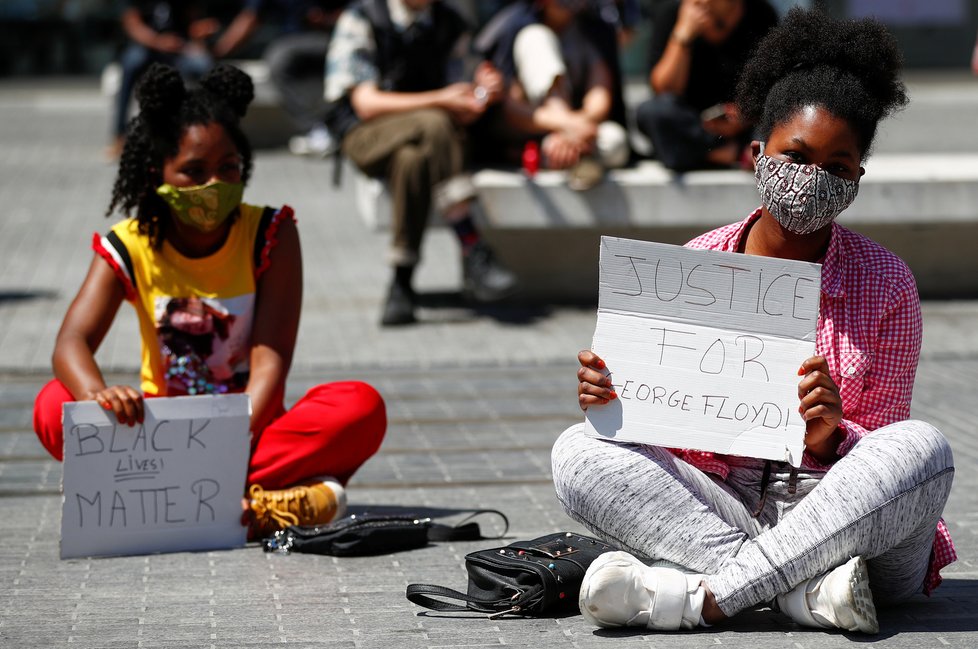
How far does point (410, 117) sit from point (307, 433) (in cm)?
341

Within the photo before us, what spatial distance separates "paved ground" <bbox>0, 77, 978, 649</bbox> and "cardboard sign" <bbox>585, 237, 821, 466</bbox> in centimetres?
44

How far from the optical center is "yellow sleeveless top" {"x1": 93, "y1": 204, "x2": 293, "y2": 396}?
4250mm

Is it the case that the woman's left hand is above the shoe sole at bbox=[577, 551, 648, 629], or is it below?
above

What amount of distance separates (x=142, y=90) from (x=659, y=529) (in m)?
2.03

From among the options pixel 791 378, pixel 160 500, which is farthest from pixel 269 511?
pixel 791 378

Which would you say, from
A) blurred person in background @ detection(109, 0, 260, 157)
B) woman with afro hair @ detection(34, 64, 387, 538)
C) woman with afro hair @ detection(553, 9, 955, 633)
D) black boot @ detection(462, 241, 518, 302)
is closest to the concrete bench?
black boot @ detection(462, 241, 518, 302)

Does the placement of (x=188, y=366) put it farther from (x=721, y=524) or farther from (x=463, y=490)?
(x=721, y=524)

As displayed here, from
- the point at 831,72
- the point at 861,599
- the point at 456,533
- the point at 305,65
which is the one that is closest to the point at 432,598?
the point at 456,533

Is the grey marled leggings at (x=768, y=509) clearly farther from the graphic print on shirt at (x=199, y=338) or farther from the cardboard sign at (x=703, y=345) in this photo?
the graphic print on shirt at (x=199, y=338)

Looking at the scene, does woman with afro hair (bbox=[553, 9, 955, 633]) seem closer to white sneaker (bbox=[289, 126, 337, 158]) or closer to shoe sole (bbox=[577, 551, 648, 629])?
shoe sole (bbox=[577, 551, 648, 629])

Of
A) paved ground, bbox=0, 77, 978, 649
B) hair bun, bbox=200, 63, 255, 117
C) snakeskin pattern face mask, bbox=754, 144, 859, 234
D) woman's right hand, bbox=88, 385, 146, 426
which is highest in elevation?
hair bun, bbox=200, 63, 255, 117

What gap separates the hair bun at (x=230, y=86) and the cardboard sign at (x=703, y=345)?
4.99 ft

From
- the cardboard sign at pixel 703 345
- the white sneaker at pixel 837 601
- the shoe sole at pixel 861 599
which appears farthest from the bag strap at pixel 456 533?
the shoe sole at pixel 861 599

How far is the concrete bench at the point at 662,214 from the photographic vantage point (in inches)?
299
